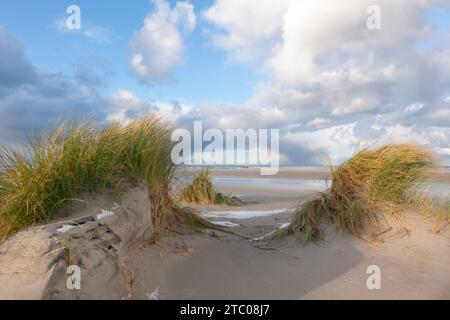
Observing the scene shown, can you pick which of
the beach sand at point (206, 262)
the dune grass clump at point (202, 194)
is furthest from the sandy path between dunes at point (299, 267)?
the dune grass clump at point (202, 194)

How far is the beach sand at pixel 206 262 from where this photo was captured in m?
3.71

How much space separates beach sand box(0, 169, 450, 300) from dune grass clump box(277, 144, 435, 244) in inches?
8.6

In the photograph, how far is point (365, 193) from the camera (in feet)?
19.7

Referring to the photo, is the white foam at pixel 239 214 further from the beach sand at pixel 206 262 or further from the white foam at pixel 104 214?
the white foam at pixel 104 214

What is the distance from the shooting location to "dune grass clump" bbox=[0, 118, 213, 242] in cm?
432

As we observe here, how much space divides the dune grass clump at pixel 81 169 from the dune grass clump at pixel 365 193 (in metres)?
1.92

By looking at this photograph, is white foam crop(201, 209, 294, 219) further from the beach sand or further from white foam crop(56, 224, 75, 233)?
white foam crop(56, 224, 75, 233)

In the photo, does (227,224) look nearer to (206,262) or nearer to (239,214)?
(239,214)

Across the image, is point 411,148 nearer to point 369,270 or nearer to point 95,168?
point 369,270

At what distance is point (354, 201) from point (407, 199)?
3.10 ft

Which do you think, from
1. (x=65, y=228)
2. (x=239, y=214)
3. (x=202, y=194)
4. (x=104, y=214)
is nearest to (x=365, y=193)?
(x=104, y=214)
